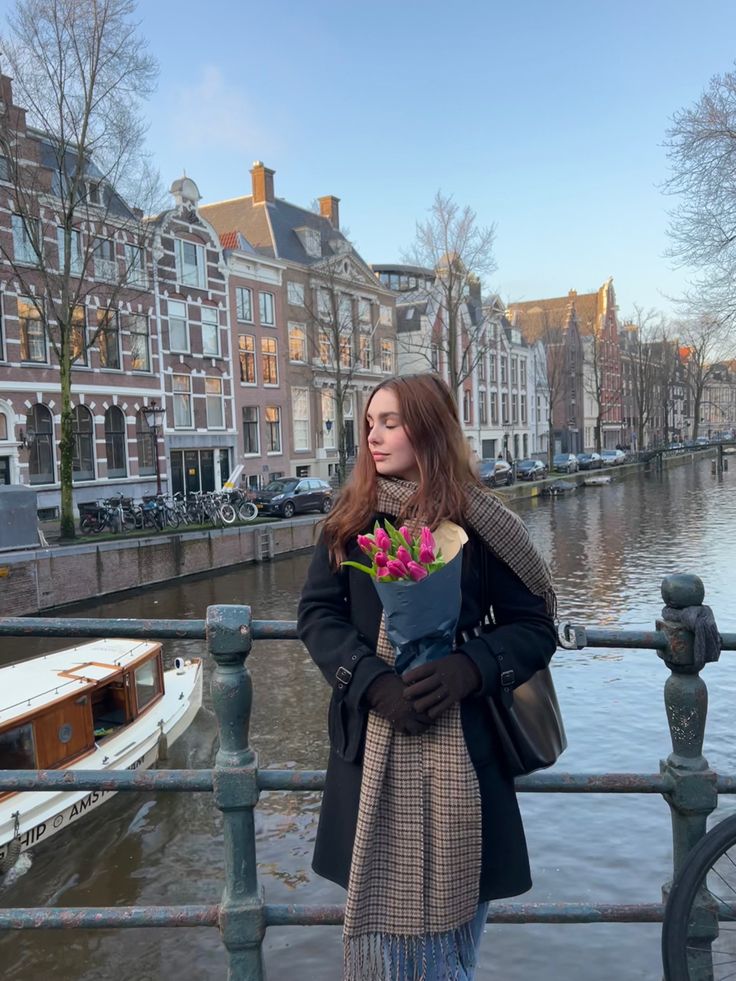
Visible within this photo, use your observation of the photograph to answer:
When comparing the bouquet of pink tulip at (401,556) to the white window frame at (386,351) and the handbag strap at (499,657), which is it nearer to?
the handbag strap at (499,657)

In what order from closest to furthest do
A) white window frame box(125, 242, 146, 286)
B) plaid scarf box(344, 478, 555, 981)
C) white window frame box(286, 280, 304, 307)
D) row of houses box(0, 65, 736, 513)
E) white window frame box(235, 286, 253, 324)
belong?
plaid scarf box(344, 478, 555, 981)
row of houses box(0, 65, 736, 513)
white window frame box(125, 242, 146, 286)
white window frame box(235, 286, 253, 324)
white window frame box(286, 280, 304, 307)

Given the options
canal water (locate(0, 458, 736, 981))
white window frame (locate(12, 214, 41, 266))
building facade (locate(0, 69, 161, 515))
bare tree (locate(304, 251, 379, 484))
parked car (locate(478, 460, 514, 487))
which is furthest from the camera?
parked car (locate(478, 460, 514, 487))

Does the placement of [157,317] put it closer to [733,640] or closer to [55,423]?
[55,423]

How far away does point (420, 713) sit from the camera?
5.48 ft

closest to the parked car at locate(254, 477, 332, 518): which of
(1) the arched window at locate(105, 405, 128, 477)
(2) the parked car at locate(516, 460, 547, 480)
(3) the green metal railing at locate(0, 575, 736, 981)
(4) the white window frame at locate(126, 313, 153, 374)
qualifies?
(1) the arched window at locate(105, 405, 128, 477)

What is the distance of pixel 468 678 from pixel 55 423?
80.7 feet

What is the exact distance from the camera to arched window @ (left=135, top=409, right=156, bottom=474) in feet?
90.1

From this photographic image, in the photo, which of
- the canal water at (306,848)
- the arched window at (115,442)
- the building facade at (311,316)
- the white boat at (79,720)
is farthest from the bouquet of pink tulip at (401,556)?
the building facade at (311,316)

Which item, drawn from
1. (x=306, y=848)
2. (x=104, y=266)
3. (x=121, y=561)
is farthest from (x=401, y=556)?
(x=104, y=266)

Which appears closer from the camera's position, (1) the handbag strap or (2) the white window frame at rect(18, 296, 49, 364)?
(1) the handbag strap

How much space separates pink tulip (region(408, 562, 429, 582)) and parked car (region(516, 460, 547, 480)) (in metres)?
40.6

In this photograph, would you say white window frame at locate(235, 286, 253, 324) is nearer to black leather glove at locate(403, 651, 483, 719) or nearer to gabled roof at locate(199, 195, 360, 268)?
gabled roof at locate(199, 195, 360, 268)

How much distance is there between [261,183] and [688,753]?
130ft

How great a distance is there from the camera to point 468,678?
5.52ft
